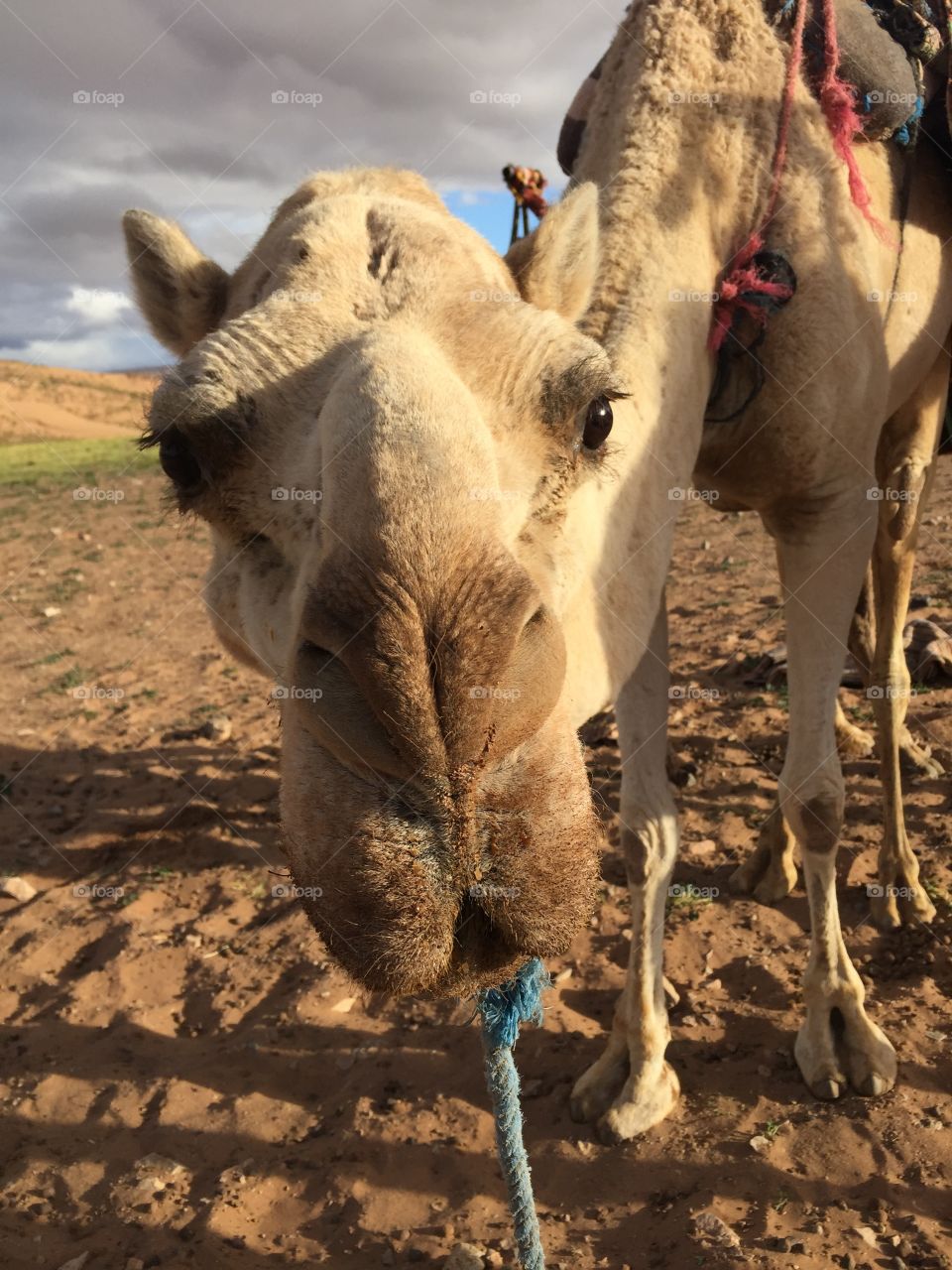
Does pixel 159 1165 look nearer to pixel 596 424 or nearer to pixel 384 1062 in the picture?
pixel 384 1062

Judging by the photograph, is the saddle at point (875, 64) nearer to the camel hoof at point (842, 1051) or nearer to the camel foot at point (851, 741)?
the camel foot at point (851, 741)

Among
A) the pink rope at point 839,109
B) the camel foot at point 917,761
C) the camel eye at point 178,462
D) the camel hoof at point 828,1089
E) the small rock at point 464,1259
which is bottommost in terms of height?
the small rock at point 464,1259

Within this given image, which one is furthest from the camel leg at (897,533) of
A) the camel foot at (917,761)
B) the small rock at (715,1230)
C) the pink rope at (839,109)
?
the small rock at (715,1230)

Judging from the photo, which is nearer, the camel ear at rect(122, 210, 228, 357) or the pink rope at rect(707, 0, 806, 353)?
the camel ear at rect(122, 210, 228, 357)

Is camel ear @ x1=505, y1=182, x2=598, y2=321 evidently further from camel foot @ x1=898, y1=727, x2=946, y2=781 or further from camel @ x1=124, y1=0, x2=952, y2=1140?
camel foot @ x1=898, y1=727, x2=946, y2=781

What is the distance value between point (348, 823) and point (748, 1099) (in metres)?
2.91

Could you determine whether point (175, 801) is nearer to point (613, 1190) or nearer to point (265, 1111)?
point (265, 1111)

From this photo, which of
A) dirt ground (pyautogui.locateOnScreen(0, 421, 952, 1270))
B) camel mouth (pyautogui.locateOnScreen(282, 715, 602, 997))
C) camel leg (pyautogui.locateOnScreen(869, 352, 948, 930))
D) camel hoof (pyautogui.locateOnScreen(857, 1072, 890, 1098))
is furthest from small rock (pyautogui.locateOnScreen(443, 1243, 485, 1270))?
camel leg (pyautogui.locateOnScreen(869, 352, 948, 930))

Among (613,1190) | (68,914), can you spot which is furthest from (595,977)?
(68,914)

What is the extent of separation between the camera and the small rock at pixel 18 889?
604 centimetres

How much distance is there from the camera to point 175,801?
696 centimetres

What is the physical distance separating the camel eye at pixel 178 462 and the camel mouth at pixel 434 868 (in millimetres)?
789

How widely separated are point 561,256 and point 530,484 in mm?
990

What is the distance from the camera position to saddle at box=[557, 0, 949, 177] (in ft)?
13.0
